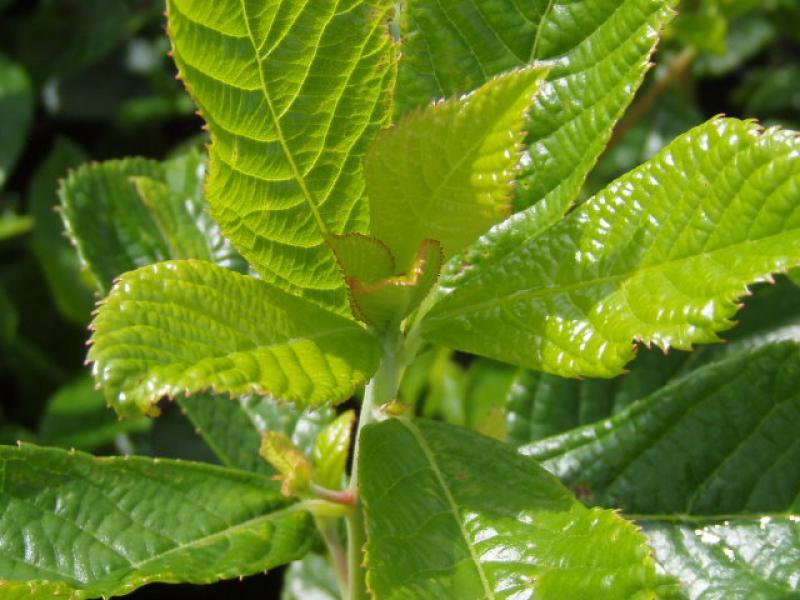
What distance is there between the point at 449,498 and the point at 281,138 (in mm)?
387

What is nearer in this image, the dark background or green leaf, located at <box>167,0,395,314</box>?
green leaf, located at <box>167,0,395,314</box>

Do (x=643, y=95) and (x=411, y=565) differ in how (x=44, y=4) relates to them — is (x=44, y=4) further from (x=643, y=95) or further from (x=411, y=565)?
(x=411, y=565)

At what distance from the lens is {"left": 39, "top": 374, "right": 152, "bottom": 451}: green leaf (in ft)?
6.67

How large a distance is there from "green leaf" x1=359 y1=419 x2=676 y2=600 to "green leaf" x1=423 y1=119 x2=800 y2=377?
11cm

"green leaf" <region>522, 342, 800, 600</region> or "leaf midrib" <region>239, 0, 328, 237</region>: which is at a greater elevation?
"leaf midrib" <region>239, 0, 328, 237</region>

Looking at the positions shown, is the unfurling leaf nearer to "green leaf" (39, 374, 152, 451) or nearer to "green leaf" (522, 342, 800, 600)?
"green leaf" (522, 342, 800, 600)

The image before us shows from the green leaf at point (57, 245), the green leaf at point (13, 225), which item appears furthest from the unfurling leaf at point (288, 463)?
the green leaf at point (13, 225)

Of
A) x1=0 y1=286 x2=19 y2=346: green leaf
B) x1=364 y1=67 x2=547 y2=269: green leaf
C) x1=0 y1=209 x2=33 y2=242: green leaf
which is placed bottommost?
x1=0 y1=286 x2=19 y2=346: green leaf

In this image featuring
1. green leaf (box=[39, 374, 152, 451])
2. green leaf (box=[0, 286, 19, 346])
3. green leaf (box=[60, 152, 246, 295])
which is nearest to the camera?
green leaf (box=[60, 152, 246, 295])

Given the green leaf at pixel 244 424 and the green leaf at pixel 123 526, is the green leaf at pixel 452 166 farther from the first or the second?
the green leaf at pixel 244 424

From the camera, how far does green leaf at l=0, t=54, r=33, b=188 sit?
2.46 meters

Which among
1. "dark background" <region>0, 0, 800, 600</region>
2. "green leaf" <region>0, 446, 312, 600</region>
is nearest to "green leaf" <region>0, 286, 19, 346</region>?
"dark background" <region>0, 0, 800, 600</region>

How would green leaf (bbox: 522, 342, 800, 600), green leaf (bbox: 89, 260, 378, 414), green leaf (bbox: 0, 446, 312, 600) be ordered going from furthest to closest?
green leaf (bbox: 522, 342, 800, 600)
green leaf (bbox: 0, 446, 312, 600)
green leaf (bbox: 89, 260, 378, 414)

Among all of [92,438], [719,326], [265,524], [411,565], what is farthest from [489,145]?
[92,438]
